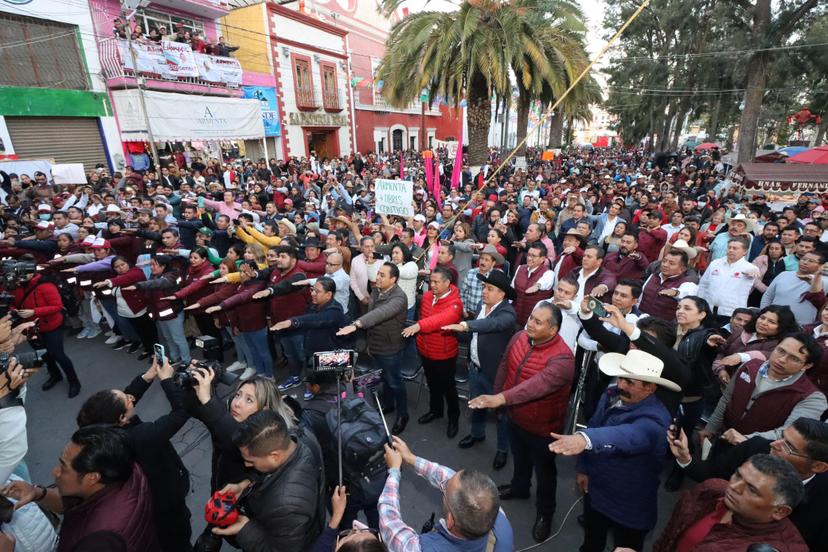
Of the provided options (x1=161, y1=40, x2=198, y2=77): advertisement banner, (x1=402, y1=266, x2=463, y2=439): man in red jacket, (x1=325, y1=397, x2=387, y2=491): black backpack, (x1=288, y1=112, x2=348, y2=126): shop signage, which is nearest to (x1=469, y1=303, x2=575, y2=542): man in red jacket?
(x1=325, y1=397, x2=387, y2=491): black backpack

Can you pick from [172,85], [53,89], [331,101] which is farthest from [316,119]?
[53,89]

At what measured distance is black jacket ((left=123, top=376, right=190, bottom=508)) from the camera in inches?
90.1

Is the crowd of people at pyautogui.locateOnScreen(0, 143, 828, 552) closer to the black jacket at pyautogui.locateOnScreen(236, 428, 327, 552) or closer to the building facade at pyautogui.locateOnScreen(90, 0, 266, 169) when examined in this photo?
the black jacket at pyautogui.locateOnScreen(236, 428, 327, 552)

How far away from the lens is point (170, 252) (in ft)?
18.1

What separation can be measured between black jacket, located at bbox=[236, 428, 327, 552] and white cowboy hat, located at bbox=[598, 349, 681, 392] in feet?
5.04

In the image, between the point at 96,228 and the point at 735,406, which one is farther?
the point at 96,228

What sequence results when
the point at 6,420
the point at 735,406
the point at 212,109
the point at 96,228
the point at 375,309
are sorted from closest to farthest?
the point at 6,420, the point at 735,406, the point at 375,309, the point at 96,228, the point at 212,109

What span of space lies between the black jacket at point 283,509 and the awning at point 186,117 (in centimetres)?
1586

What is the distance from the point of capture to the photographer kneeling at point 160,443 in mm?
2311

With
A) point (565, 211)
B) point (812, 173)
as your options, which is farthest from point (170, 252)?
point (812, 173)

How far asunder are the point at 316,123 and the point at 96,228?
1875cm

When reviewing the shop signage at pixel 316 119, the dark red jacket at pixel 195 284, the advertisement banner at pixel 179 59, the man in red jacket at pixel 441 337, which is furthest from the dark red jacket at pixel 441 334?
the shop signage at pixel 316 119

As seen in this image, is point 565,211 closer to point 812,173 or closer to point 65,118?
point 812,173

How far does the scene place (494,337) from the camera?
3559 mm
